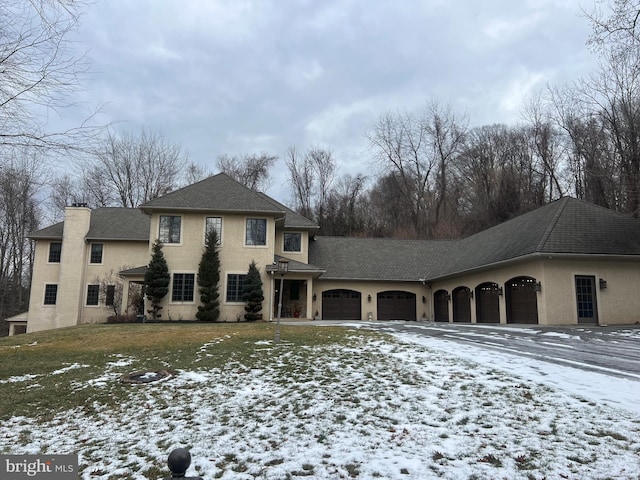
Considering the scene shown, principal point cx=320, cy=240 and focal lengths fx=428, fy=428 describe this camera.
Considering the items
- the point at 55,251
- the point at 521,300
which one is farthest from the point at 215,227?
the point at 521,300

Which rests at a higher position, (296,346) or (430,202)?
(430,202)

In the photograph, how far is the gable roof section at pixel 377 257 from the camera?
25.0m

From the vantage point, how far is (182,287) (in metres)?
20.7

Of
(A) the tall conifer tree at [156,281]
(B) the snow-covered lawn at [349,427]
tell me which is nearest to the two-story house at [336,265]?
(A) the tall conifer tree at [156,281]

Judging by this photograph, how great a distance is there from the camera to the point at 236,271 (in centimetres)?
2097

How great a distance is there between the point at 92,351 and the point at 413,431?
846 cm

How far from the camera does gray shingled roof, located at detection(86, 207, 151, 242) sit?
2552 centimetres

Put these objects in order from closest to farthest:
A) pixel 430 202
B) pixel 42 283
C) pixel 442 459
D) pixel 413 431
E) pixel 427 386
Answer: pixel 442 459, pixel 413 431, pixel 427 386, pixel 42 283, pixel 430 202

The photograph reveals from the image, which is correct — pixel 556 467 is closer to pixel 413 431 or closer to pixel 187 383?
pixel 413 431

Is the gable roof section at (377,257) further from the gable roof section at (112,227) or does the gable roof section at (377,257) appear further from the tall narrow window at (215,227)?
the gable roof section at (112,227)

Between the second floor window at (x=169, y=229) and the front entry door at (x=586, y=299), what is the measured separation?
58.3 feet

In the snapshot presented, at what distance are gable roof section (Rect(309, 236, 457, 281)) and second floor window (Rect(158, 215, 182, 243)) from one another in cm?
808

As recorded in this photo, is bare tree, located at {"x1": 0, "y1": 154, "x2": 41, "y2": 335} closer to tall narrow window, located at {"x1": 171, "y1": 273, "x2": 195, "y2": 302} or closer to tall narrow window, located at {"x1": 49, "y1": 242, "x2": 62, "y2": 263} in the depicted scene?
tall narrow window, located at {"x1": 49, "y1": 242, "x2": 62, "y2": 263}

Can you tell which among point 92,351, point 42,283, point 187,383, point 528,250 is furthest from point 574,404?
point 42,283
